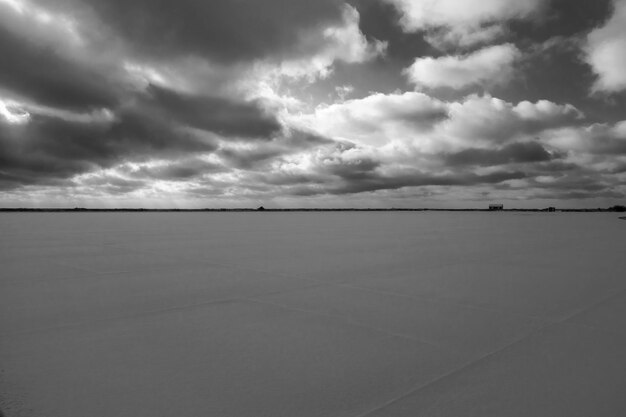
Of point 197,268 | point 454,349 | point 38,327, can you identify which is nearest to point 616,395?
point 454,349

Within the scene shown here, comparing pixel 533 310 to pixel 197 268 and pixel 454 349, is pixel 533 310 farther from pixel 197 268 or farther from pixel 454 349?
pixel 197 268

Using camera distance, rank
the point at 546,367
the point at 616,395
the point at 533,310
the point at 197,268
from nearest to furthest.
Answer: the point at 616,395
the point at 546,367
the point at 533,310
the point at 197,268

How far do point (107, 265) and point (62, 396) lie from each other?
7878 millimetres

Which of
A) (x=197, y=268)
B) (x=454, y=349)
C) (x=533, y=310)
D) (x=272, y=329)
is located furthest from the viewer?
(x=197, y=268)

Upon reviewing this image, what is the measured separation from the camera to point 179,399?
3008 mm

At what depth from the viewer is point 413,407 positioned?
288cm

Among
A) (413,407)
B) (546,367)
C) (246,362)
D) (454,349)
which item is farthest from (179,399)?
(546,367)

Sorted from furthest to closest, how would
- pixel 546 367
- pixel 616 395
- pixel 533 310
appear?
1. pixel 533 310
2. pixel 546 367
3. pixel 616 395

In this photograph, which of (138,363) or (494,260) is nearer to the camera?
(138,363)

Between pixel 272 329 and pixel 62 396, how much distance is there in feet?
7.42

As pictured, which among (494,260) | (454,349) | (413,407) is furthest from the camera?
(494,260)

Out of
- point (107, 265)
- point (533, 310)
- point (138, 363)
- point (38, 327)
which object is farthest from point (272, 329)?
point (107, 265)

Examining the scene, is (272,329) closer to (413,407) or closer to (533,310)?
(413,407)

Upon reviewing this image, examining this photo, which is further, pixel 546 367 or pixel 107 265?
pixel 107 265
